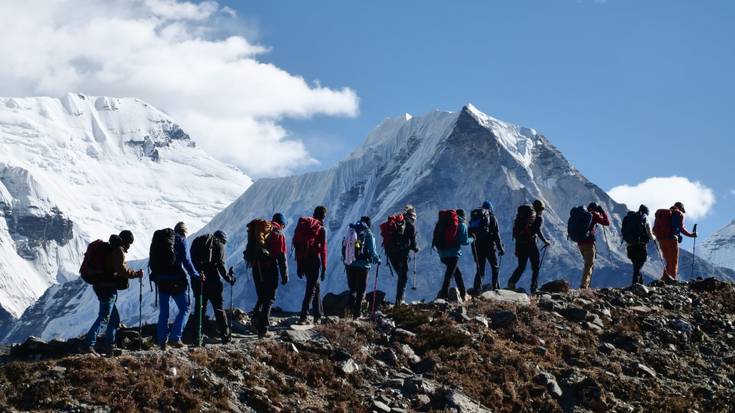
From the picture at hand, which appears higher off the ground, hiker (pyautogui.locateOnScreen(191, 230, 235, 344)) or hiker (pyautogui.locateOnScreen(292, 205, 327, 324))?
hiker (pyautogui.locateOnScreen(292, 205, 327, 324))

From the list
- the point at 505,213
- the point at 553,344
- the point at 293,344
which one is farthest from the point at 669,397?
the point at 505,213

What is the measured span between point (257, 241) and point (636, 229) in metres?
11.4

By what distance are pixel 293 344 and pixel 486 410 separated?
364 centimetres

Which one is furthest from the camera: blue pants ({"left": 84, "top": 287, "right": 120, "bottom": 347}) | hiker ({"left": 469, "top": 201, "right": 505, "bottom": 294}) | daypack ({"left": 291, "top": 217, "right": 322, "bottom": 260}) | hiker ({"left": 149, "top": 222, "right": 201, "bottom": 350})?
hiker ({"left": 469, "top": 201, "right": 505, "bottom": 294})

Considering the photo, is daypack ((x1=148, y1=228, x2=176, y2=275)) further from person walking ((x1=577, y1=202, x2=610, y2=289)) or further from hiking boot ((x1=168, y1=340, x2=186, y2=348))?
person walking ((x1=577, y1=202, x2=610, y2=289))

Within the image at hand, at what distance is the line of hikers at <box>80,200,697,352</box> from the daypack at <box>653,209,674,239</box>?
27 millimetres

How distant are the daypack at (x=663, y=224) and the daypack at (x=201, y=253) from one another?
1324 centimetres

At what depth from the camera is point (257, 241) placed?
63.2 ft

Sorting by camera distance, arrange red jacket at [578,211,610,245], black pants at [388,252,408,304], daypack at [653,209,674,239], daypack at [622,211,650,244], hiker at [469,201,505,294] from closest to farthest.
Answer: black pants at [388,252,408,304] → hiker at [469,201,505,294] → red jacket at [578,211,610,245] → daypack at [622,211,650,244] → daypack at [653,209,674,239]

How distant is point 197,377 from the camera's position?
48.2 feet

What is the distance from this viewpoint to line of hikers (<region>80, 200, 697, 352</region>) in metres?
17.2

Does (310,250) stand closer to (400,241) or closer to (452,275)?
(400,241)

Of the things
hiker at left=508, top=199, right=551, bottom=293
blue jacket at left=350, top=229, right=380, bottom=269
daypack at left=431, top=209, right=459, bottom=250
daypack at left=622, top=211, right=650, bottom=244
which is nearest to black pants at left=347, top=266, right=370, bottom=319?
blue jacket at left=350, top=229, right=380, bottom=269

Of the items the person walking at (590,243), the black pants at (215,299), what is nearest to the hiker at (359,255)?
the black pants at (215,299)
